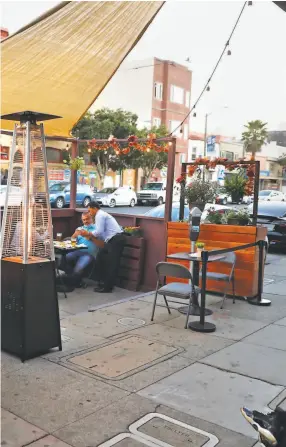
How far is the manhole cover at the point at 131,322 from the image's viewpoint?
18.0 ft

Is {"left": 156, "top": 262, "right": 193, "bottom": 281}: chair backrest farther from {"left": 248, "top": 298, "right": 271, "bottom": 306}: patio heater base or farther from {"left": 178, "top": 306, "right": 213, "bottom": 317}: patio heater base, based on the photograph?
{"left": 248, "top": 298, "right": 271, "bottom": 306}: patio heater base

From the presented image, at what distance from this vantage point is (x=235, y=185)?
732 centimetres

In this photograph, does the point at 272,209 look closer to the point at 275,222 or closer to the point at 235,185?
the point at 275,222

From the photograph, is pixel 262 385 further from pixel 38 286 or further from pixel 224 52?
pixel 224 52

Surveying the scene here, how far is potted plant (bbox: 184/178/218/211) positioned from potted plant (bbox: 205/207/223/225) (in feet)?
0.57

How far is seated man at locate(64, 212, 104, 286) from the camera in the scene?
739cm

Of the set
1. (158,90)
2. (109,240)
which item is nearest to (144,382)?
(109,240)

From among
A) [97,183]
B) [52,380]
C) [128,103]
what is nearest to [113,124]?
[97,183]

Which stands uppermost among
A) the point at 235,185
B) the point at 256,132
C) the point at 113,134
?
the point at 256,132

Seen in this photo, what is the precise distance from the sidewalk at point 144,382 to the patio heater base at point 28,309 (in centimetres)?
14

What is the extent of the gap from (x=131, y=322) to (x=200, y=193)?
272 centimetres

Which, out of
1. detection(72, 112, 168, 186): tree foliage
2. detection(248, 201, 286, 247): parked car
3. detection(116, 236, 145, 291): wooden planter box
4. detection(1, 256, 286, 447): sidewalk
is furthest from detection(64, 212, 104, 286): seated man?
detection(72, 112, 168, 186): tree foliage

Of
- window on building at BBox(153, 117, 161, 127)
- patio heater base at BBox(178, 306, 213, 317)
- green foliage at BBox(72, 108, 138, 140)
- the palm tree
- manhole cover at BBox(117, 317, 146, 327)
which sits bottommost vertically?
manhole cover at BBox(117, 317, 146, 327)

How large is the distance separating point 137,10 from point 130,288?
4562 millimetres
